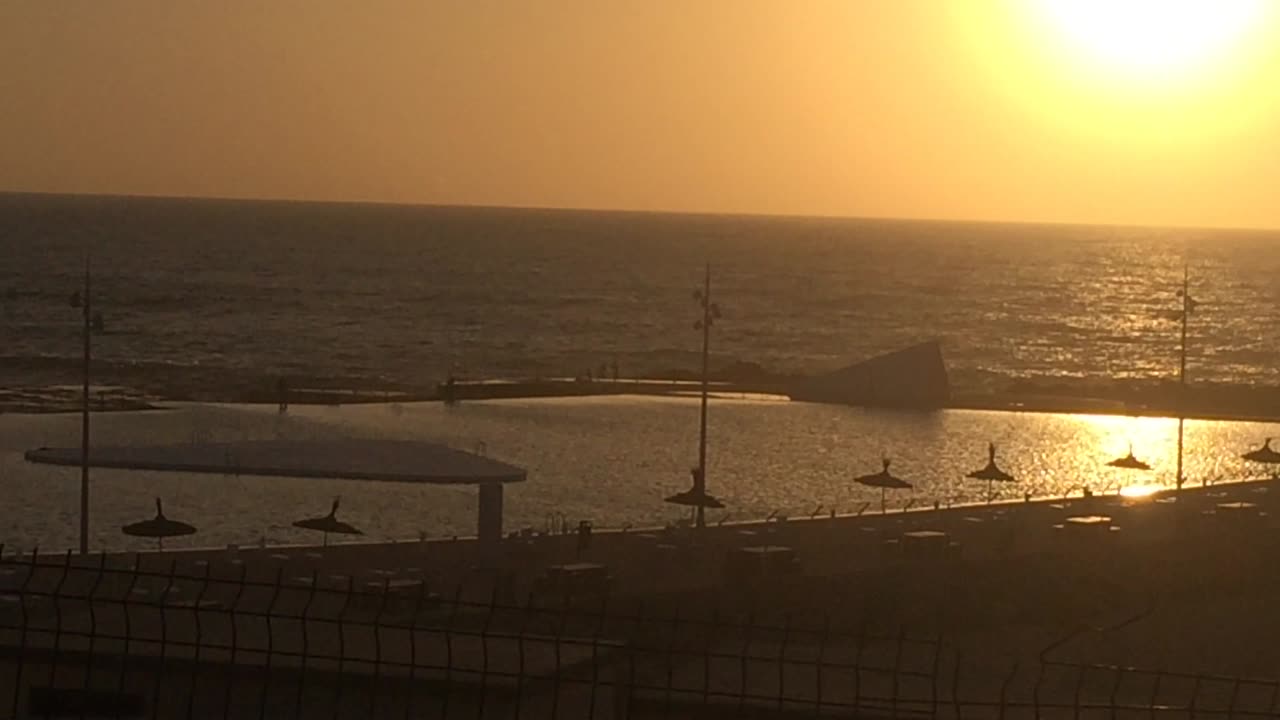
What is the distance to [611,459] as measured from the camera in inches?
1919

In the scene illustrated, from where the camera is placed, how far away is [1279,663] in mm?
23688

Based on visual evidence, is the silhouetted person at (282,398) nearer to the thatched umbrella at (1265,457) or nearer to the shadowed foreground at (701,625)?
the thatched umbrella at (1265,457)

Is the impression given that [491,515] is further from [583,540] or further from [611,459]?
[611,459]

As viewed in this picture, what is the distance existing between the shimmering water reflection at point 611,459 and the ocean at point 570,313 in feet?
83.1

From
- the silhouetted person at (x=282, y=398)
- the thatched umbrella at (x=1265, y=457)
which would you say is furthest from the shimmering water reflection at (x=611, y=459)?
the thatched umbrella at (x=1265, y=457)

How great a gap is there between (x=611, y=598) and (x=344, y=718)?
1077cm

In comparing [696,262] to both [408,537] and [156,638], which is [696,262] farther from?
[156,638]

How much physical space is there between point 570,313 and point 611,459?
3183 inches

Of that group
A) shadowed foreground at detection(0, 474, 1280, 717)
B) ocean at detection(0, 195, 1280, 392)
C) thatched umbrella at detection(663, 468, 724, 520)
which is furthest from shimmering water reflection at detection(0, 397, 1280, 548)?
ocean at detection(0, 195, 1280, 392)

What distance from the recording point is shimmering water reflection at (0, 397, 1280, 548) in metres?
37.8

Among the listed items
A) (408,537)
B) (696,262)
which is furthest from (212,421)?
(696,262)

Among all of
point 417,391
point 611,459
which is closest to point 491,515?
point 611,459

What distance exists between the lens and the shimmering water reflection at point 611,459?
3781cm

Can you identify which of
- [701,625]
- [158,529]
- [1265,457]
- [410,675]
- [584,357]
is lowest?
[158,529]
